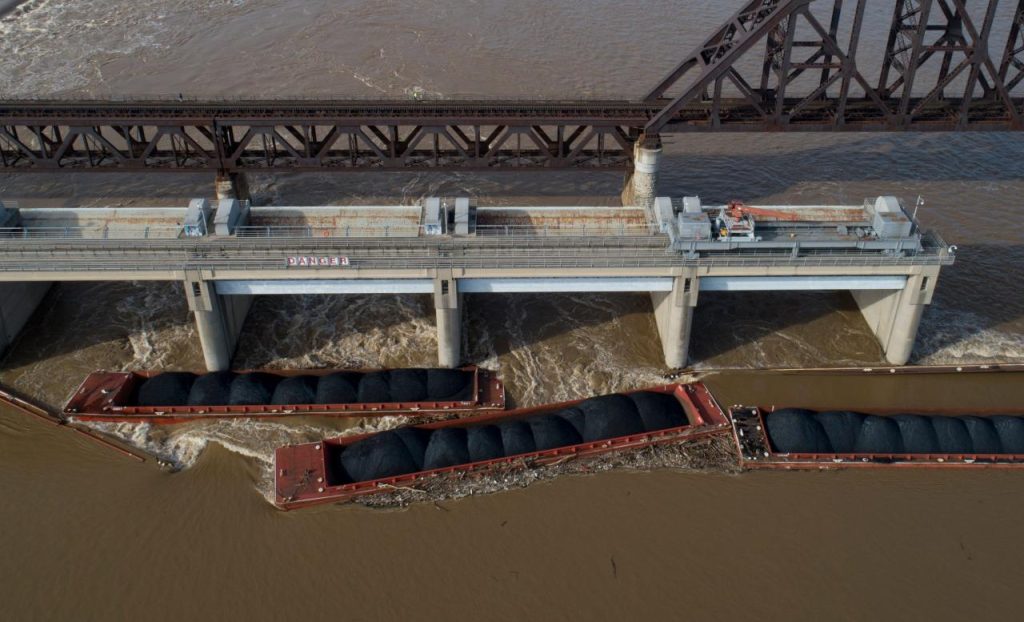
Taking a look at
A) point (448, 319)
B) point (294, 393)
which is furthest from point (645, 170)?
point (294, 393)

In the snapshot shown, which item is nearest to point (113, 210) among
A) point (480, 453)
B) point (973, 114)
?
point (480, 453)

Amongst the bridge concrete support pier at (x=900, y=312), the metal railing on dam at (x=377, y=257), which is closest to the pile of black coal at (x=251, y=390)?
the metal railing on dam at (x=377, y=257)

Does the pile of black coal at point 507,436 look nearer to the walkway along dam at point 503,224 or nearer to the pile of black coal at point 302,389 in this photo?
the pile of black coal at point 302,389

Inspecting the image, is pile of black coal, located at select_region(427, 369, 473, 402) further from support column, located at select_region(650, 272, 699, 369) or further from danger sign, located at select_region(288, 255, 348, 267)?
support column, located at select_region(650, 272, 699, 369)

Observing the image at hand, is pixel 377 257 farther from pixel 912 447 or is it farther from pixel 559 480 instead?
pixel 912 447

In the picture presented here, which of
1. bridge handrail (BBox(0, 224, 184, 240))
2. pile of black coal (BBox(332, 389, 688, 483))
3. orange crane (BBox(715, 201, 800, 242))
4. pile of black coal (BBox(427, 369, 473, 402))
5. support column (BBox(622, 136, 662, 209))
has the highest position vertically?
support column (BBox(622, 136, 662, 209))

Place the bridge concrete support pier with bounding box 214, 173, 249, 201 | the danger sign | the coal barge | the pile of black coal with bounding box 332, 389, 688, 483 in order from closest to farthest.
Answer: the pile of black coal with bounding box 332, 389, 688, 483 → the coal barge → the danger sign → the bridge concrete support pier with bounding box 214, 173, 249, 201

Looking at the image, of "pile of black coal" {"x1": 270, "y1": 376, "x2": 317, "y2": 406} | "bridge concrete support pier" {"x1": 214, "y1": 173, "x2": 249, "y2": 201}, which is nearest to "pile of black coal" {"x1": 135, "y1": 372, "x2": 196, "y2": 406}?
"pile of black coal" {"x1": 270, "y1": 376, "x2": 317, "y2": 406}
